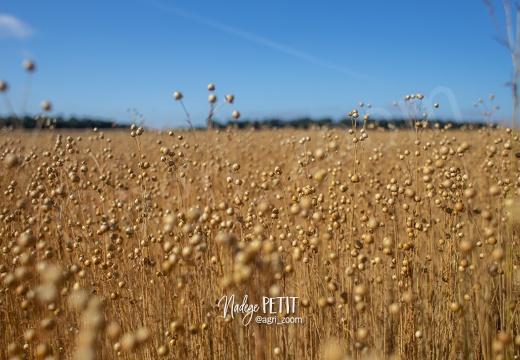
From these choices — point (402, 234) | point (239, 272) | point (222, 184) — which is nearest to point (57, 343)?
point (239, 272)

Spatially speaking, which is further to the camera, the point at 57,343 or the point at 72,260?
the point at 72,260

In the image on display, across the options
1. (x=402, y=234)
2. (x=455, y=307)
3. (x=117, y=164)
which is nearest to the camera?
(x=455, y=307)

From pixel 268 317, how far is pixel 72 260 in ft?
5.89

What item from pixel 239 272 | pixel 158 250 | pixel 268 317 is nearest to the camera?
pixel 239 272

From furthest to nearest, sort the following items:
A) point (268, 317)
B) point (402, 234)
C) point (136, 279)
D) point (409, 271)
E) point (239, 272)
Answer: point (402, 234) < point (136, 279) < point (409, 271) < point (268, 317) < point (239, 272)

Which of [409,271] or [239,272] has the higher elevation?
[239,272]

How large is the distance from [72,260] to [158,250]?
2.56 ft

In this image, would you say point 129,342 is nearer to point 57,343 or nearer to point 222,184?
point 57,343

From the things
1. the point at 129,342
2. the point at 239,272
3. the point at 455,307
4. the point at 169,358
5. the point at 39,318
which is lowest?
the point at 169,358

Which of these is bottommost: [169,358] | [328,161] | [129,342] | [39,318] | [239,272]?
[169,358]

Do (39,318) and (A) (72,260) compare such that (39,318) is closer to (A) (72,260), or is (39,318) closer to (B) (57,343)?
(B) (57,343)

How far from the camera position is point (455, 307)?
1.82m

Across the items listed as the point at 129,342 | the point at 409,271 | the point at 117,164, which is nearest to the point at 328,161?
the point at 117,164

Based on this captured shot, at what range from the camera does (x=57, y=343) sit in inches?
87.4
